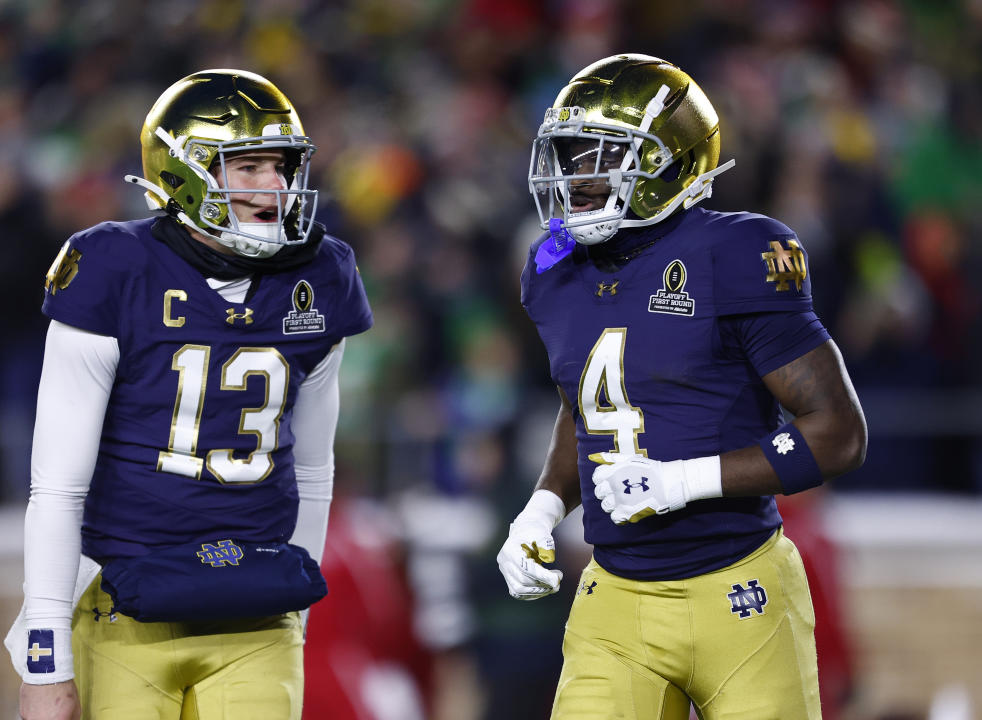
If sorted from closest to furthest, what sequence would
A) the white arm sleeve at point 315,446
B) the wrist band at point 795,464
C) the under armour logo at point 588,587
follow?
the wrist band at point 795,464, the under armour logo at point 588,587, the white arm sleeve at point 315,446

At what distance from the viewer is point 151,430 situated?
8.75 feet

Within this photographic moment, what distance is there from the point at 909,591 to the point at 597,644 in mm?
3837

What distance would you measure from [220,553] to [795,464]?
3.53 feet

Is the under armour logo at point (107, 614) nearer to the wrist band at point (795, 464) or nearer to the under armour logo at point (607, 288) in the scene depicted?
the under armour logo at point (607, 288)

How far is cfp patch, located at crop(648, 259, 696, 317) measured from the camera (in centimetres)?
260

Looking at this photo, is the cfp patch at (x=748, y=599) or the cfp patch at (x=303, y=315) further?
the cfp patch at (x=303, y=315)

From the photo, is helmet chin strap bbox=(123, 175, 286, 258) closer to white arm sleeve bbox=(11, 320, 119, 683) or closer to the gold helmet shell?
white arm sleeve bbox=(11, 320, 119, 683)

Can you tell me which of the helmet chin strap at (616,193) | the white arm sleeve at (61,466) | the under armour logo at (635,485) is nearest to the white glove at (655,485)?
the under armour logo at (635,485)

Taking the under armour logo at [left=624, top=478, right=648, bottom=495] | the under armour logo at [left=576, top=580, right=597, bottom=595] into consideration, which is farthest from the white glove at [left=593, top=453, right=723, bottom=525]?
the under armour logo at [left=576, top=580, right=597, bottom=595]

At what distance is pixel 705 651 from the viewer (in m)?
2.59

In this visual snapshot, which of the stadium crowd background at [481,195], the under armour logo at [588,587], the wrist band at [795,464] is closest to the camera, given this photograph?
the wrist band at [795,464]

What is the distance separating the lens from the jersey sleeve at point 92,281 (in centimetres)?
256

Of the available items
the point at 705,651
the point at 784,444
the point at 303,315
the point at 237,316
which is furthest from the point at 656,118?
the point at 705,651

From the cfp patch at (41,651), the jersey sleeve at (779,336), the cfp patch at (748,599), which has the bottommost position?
the cfp patch at (41,651)
